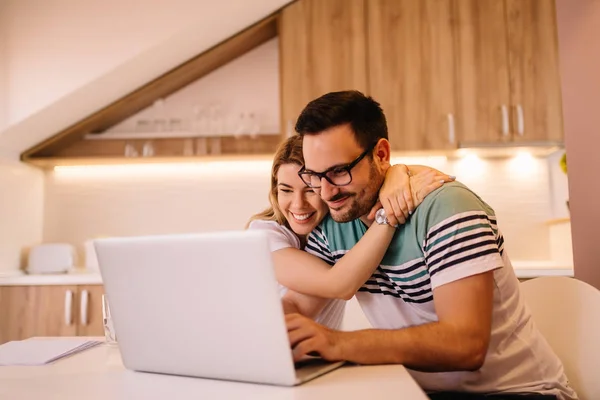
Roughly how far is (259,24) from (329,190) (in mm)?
2290

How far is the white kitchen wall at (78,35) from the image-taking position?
301 centimetres

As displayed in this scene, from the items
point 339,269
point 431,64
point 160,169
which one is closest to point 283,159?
point 339,269

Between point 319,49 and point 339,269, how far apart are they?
2.24 metres

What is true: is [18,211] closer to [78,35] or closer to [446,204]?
[78,35]

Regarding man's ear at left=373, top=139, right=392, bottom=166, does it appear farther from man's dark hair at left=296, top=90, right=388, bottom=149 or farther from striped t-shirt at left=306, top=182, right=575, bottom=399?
striped t-shirt at left=306, top=182, right=575, bottom=399

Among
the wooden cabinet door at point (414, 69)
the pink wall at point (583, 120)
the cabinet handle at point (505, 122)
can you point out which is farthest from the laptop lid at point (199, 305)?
the cabinet handle at point (505, 122)

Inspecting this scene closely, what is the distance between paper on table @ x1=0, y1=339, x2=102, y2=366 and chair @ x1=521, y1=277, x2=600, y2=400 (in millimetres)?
1121

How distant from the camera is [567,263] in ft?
10.6

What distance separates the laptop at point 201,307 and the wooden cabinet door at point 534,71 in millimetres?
2591

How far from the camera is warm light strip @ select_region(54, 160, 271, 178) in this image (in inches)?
140

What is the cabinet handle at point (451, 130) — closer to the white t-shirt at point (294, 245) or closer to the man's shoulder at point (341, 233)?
the white t-shirt at point (294, 245)

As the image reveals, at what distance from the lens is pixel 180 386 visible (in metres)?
0.89

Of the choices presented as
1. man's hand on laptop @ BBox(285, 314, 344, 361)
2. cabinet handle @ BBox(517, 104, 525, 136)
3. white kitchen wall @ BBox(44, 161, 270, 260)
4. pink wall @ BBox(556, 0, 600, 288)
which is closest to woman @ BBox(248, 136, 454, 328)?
man's hand on laptop @ BBox(285, 314, 344, 361)

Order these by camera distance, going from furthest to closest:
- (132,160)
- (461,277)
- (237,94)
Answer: (237,94)
(132,160)
(461,277)
